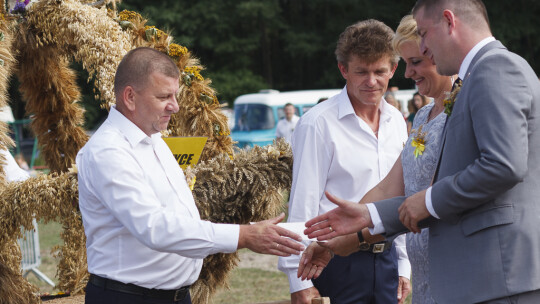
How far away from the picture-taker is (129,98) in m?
2.71

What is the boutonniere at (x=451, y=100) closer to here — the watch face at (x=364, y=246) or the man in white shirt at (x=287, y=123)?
the watch face at (x=364, y=246)

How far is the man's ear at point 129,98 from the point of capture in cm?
270

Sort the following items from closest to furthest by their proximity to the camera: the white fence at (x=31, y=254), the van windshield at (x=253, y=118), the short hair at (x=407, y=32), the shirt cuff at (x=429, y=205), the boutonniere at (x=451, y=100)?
the shirt cuff at (x=429, y=205) < the boutonniere at (x=451, y=100) < the short hair at (x=407, y=32) < the white fence at (x=31, y=254) < the van windshield at (x=253, y=118)

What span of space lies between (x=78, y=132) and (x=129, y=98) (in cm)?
229

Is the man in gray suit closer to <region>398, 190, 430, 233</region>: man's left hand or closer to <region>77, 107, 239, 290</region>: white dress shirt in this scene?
<region>398, 190, 430, 233</region>: man's left hand

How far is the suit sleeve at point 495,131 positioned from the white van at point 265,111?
1682 centimetres

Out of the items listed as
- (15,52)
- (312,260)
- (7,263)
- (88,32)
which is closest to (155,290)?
(312,260)

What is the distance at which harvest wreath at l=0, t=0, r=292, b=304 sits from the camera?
3781mm

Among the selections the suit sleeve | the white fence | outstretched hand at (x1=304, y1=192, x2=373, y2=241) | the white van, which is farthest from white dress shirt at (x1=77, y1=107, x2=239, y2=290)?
the white van

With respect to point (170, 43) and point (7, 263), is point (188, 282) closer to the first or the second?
point (7, 263)

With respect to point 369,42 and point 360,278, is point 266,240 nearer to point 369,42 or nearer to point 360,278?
point 360,278

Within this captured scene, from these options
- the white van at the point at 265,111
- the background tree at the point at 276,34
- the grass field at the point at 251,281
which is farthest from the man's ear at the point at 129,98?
the background tree at the point at 276,34

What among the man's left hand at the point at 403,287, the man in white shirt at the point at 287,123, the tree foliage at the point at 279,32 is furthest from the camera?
the tree foliage at the point at 279,32

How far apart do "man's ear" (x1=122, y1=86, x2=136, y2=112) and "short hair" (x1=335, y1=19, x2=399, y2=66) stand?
A: 1.20 metres
